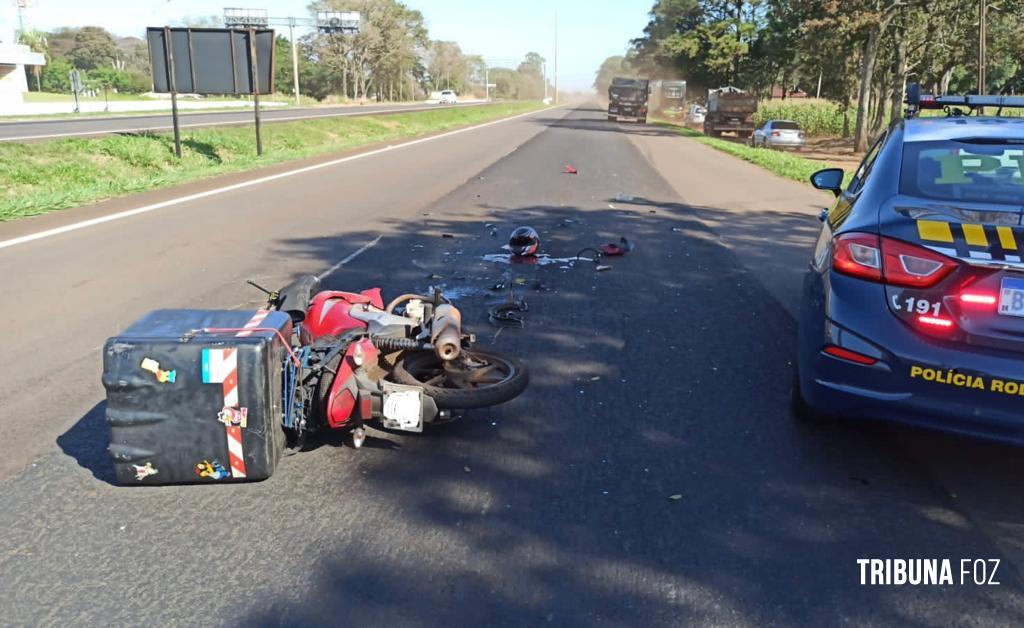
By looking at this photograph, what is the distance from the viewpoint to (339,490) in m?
3.67

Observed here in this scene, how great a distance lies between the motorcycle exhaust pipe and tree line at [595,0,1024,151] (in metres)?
28.9

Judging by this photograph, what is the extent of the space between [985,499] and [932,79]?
153 ft

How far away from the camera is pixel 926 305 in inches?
136

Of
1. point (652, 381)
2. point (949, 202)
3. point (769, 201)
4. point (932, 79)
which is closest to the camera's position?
point (949, 202)

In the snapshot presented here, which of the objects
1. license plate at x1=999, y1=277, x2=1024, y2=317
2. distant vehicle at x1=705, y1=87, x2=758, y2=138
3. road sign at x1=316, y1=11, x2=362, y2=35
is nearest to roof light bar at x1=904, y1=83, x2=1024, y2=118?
license plate at x1=999, y1=277, x2=1024, y2=317

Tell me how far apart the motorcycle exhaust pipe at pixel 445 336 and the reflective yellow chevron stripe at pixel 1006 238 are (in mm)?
2472

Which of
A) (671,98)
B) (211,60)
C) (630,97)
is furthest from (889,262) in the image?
(671,98)

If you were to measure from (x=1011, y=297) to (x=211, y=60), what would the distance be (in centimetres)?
2065

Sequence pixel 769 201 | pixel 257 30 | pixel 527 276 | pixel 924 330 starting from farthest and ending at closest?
pixel 257 30, pixel 769 201, pixel 527 276, pixel 924 330

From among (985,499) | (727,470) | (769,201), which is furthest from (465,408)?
(769,201)

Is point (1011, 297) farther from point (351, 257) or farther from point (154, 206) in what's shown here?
point (154, 206)

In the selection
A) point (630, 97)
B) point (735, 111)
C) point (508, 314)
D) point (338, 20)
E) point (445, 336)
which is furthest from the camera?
point (338, 20)

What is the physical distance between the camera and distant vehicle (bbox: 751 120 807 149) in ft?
122

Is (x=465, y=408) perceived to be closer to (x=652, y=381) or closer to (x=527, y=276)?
(x=652, y=381)
